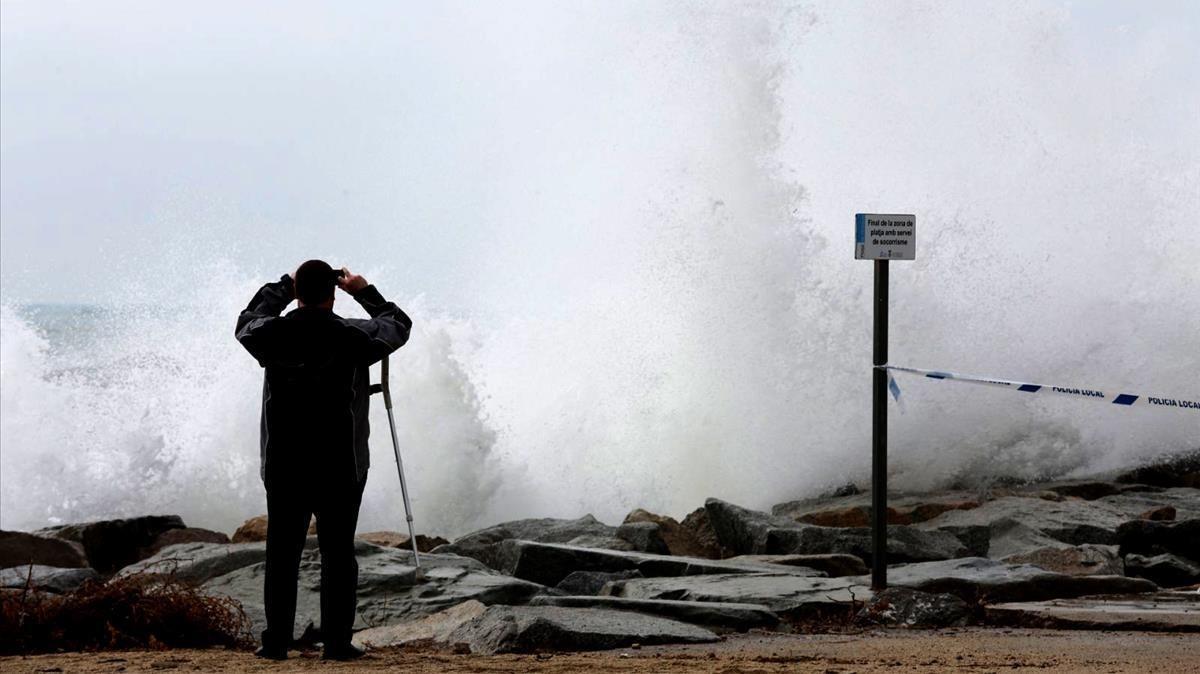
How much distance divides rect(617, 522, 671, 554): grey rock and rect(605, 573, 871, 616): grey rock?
7.35ft

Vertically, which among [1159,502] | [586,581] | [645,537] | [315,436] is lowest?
[586,581]

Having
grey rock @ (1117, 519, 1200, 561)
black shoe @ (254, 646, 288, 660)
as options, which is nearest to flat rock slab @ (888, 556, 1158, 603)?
grey rock @ (1117, 519, 1200, 561)

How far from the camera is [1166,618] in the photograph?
23.0ft

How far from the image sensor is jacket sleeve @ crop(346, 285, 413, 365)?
6043 mm

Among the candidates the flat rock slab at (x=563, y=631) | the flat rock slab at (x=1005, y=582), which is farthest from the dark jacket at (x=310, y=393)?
the flat rock slab at (x=1005, y=582)

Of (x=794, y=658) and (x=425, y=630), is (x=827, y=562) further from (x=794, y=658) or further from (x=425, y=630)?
(x=794, y=658)

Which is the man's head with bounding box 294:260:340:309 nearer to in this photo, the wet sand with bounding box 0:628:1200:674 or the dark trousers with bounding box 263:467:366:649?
the dark trousers with bounding box 263:467:366:649

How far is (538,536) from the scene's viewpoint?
1148 cm

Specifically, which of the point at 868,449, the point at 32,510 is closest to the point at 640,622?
the point at 868,449

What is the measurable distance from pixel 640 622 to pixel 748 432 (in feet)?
33.7

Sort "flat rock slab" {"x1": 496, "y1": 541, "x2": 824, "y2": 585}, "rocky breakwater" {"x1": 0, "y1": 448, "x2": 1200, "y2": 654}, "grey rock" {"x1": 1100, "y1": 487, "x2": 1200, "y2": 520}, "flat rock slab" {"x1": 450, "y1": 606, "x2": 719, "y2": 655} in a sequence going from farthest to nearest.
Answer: "grey rock" {"x1": 1100, "y1": 487, "x2": 1200, "y2": 520}, "flat rock slab" {"x1": 496, "y1": 541, "x2": 824, "y2": 585}, "rocky breakwater" {"x1": 0, "y1": 448, "x2": 1200, "y2": 654}, "flat rock slab" {"x1": 450, "y1": 606, "x2": 719, "y2": 655}

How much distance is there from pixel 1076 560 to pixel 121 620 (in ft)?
19.1

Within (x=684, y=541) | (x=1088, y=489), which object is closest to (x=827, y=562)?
(x=684, y=541)

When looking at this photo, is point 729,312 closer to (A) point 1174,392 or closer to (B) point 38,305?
(A) point 1174,392
